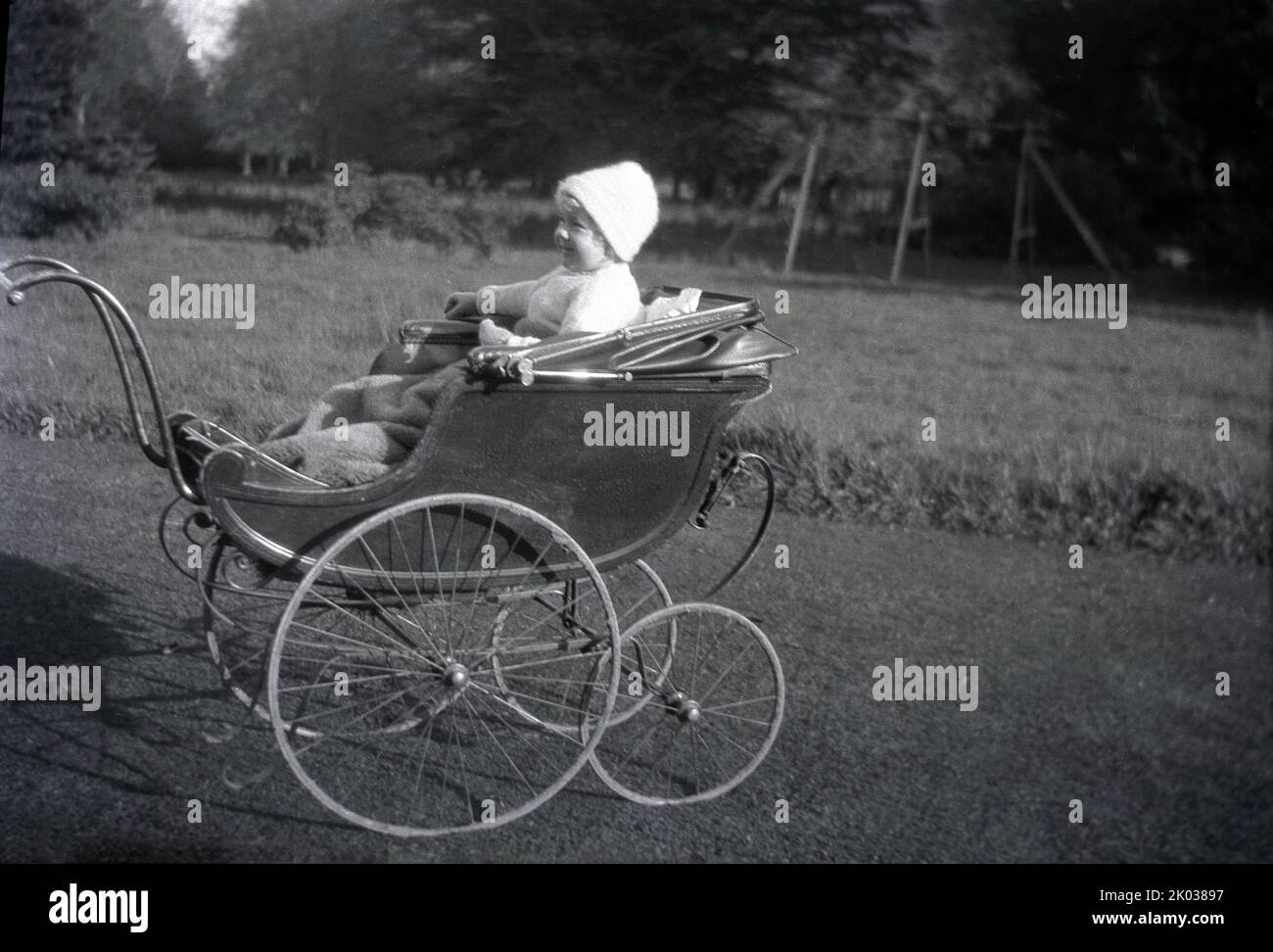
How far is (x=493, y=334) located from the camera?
254cm

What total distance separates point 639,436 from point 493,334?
15.3 inches

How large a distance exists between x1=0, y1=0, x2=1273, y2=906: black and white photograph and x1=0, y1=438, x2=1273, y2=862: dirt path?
0.01 metres

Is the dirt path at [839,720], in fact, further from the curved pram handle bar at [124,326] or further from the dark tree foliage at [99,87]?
the dark tree foliage at [99,87]

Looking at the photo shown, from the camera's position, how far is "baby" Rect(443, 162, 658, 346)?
2.53 meters

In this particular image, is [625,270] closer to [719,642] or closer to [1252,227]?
[719,642]

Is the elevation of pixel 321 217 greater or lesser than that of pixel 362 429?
greater

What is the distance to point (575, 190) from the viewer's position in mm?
2521

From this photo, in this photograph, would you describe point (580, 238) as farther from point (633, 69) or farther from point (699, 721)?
point (699, 721)

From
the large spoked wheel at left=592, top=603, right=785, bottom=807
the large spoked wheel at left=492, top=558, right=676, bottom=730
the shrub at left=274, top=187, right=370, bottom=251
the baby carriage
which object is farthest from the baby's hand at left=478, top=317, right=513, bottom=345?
the shrub at left=274, top=187, right=370, bottom=251

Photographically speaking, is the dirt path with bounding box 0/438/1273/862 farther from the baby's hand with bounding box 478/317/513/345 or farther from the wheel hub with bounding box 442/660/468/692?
the baby's hand with bounding box 478/317/513/345

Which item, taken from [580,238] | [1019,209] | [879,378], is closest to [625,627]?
[580,238]

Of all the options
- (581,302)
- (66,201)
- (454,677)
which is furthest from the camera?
(66,201)

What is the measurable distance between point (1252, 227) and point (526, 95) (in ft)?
6.57

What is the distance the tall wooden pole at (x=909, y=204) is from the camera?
11.3 ft
